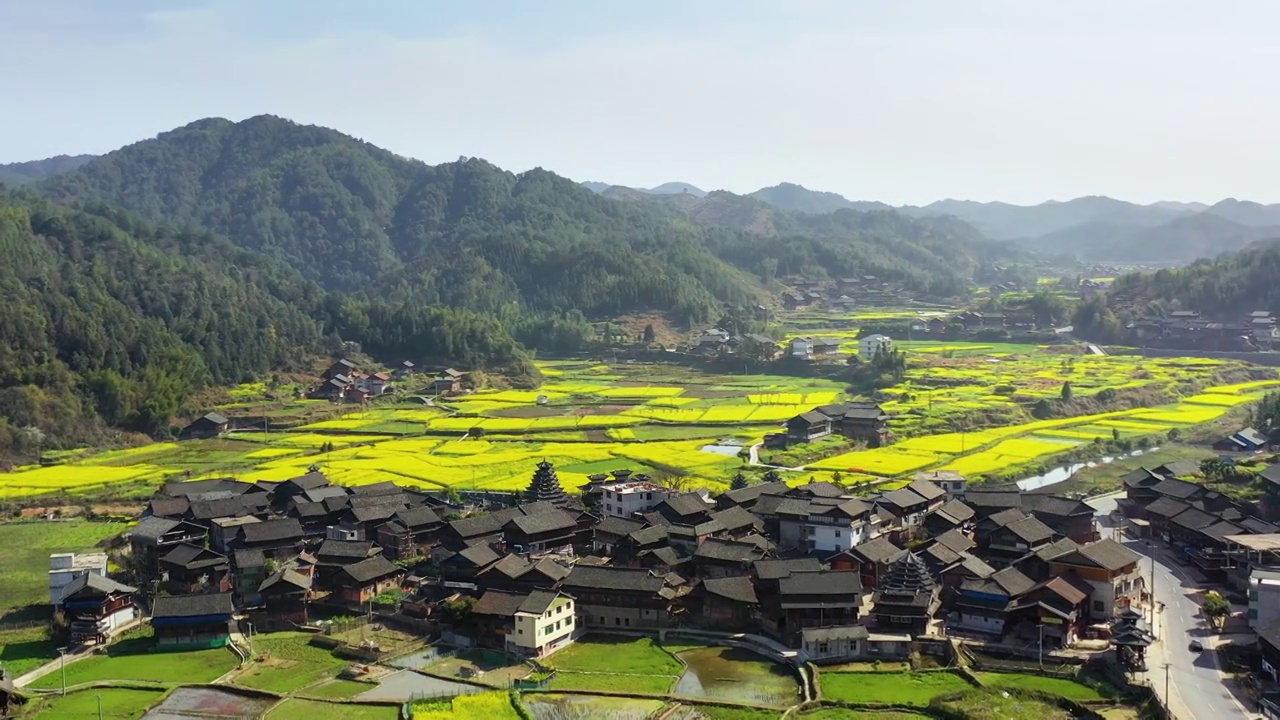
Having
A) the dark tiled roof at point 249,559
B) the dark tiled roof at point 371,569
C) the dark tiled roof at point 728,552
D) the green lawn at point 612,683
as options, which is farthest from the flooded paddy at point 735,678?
the dark tiled roof at point 249,559

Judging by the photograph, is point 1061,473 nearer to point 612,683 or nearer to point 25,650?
point 612,683

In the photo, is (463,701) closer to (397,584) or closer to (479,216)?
(397,584)

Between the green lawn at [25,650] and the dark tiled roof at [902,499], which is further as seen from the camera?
the dark tiled roof at [902,499]

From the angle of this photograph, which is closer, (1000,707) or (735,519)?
(1000,707)

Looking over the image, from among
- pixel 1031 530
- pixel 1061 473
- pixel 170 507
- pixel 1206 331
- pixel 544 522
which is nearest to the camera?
pixel 1031 530

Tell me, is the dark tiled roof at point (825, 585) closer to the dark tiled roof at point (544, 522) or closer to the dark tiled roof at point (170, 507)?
the dark tiled roof at point (544, 522)

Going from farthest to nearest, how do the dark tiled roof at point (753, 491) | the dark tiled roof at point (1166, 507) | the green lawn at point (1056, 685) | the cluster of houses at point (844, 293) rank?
the cluster of houses at point (844, 293) < the dark tiled roof at point (753, 491) < the dark tiled roof at point (1166, 507) < the green lawn at point (1056, 685)

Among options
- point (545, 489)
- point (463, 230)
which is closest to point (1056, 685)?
point (545, 489)
